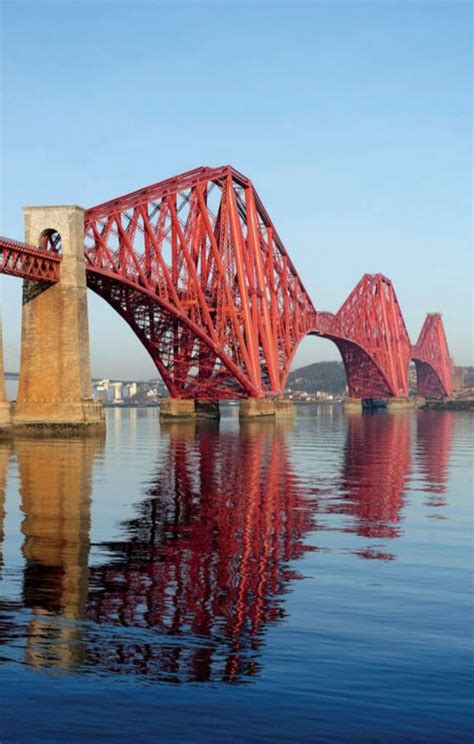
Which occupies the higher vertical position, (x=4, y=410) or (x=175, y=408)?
(x=4, y=410)

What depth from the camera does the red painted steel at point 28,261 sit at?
211 ft

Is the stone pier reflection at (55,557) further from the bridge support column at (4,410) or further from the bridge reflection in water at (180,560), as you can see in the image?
the bridge support column at (4,410)

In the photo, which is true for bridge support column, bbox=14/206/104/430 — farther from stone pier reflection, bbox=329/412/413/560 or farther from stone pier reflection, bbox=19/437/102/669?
stone pier reflection, bbox=19/437/102/669

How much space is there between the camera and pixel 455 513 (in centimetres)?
2780

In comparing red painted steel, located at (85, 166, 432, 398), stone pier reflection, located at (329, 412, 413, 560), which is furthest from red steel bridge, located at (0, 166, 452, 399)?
stone pier reflection, located at (329, 412, 413, 560)

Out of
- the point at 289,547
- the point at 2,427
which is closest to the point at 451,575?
the point at 289,547

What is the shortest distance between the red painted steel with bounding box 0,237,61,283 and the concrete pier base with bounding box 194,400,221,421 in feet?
144

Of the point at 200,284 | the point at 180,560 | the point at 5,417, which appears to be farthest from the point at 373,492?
the point at 200,284

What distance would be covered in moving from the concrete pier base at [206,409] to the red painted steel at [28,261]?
43.8 metres

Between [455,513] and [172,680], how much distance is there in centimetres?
1808

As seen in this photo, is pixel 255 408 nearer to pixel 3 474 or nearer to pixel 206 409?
pixel 206 409

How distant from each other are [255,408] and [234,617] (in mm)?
93208

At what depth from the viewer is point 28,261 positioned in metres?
66.8

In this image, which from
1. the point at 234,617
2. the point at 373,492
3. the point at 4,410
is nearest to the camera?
the point at 234,617
